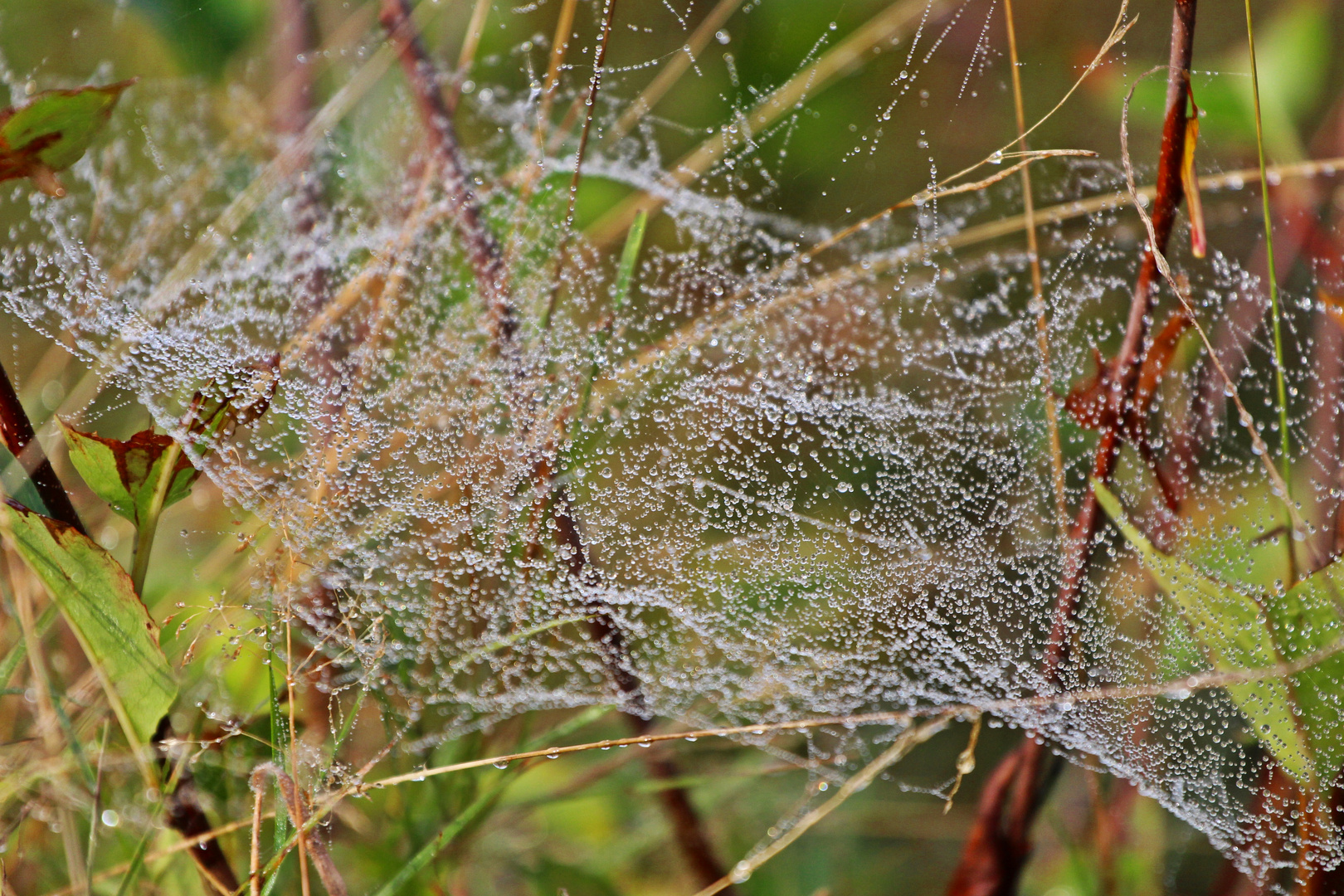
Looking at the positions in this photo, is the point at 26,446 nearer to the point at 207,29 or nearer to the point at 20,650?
the point at 20,650

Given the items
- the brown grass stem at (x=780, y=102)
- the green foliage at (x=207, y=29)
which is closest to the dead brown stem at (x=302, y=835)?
the brown grass stem at (x=780, y=102)

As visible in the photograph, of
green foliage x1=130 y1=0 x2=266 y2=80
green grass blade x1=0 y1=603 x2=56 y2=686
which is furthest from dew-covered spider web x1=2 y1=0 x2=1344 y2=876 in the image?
green foliage x1=130 y1=0 x2=266 y2=80

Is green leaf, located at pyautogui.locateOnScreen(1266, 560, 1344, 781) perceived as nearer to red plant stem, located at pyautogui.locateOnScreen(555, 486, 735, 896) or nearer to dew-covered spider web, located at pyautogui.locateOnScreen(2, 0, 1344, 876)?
dew-covered spider web, located at pyautogui.locateOnScreen(2, 0, 1344, 876)

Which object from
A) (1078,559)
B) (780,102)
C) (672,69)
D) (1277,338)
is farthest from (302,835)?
(780,102)

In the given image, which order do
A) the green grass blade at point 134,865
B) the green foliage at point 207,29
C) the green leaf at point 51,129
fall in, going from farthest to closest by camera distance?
the green foliage at point 207,29 < the green grass blade at point 134,865 < the green leaf at point 51,129

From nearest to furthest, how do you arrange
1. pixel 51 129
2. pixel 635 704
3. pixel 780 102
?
pixel 51 129, pixel 635 704, pixel 780 102

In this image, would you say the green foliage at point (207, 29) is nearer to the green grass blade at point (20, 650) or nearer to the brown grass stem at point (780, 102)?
the brown grass stem at point (780, 102)
